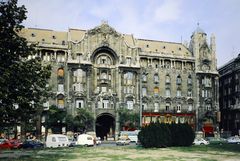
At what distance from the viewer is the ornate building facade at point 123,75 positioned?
6775cm

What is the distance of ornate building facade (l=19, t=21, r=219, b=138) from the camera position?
6775 cm

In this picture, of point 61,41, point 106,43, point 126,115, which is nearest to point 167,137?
point 126,115

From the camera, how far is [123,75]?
2805 inches

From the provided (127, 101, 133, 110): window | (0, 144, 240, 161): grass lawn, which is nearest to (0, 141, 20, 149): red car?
(0, 144, 240, 161): grass lawn

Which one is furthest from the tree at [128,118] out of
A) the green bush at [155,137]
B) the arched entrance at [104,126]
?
the green bush at [155,137]

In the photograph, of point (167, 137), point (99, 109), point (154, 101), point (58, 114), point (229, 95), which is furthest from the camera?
point (229, 95)

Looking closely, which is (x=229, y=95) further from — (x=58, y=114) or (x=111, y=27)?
(x=58, y=114)

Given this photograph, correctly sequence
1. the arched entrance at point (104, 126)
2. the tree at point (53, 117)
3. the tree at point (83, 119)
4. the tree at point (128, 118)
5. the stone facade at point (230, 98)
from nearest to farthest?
the tree at point (53, 117), the tree at point (83, 119), the tree at point (128, 118), the arched entrance at point (104, 126), the stone facade at point (230, 98)

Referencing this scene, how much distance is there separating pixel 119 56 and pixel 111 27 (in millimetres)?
7829

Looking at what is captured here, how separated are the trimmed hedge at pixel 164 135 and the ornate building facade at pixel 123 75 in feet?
89.9

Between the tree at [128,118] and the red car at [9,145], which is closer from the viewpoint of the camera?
the red car at [9,145]

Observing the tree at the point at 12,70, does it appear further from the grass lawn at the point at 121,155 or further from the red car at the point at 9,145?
the red car at the point at 9,145

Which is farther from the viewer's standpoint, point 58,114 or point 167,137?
point 58,114

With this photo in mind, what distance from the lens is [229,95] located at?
82.2m
